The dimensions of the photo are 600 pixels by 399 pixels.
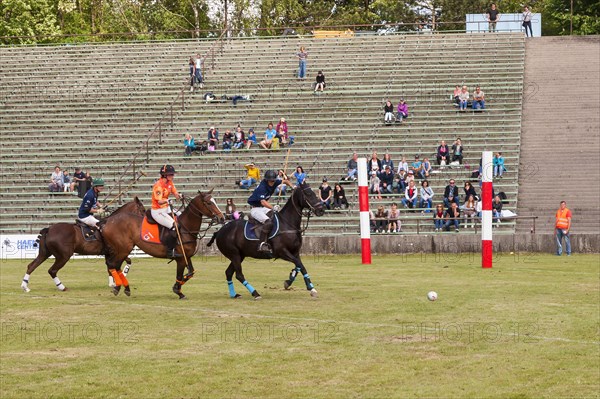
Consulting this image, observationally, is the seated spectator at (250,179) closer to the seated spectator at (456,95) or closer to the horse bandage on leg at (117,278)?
the seated spectator at (456,95)

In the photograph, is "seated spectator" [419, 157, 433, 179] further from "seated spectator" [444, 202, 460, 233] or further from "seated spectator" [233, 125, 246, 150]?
"seated spectator" [233, 125, 246, 150]

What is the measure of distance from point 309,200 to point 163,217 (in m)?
3.32

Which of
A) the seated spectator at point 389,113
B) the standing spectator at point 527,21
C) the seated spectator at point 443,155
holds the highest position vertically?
the standing spectator at point 527,21

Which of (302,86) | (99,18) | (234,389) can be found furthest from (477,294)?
(99,18)

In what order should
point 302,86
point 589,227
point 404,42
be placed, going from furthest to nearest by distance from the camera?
point 404,42, point 302,86, point 589,227

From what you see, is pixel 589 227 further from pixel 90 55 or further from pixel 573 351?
pixel 90 55

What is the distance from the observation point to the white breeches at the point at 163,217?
23000 mm

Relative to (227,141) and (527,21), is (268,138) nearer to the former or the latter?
(227,141)

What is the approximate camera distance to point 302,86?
2094 inches

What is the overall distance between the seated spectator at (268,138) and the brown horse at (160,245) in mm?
21836

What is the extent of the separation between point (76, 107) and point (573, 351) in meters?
41.8

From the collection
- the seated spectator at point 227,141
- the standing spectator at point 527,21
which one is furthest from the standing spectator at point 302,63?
the standing spectator at point 527,21

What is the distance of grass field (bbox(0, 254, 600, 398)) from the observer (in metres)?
13.5

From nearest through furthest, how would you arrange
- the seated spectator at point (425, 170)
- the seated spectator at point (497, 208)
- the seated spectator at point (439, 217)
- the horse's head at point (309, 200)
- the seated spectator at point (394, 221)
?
the horse's head at point (309, 200) < the seated spectator at point (394, 221) < the seated spectator at point (439, 217) < the seated spectator at point (497, 208) < the seated spectator at point (425, 170)
